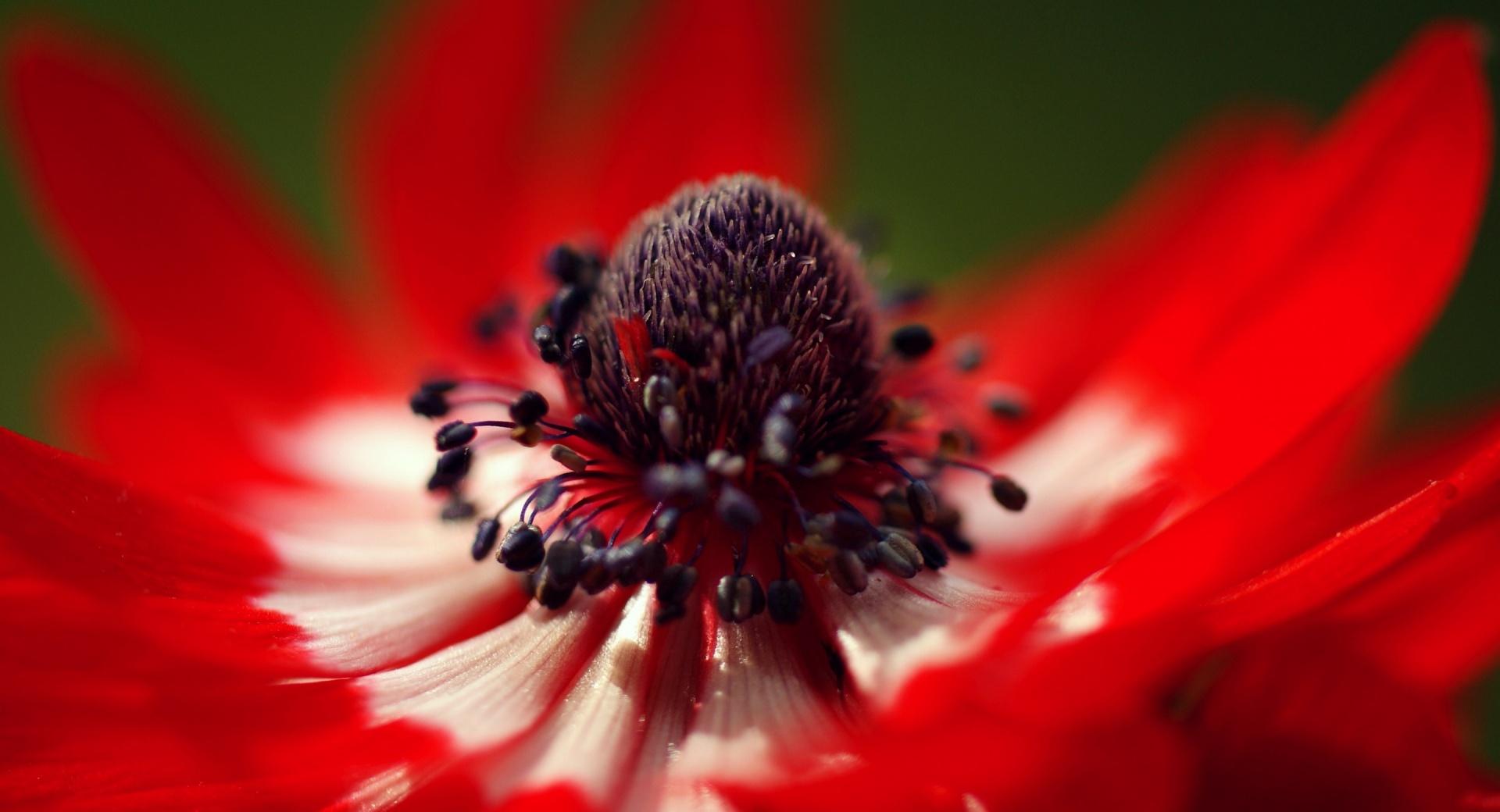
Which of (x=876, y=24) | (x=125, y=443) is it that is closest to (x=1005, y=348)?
(x=125, y=443)

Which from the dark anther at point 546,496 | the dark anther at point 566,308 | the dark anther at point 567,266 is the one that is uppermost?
the dark anther at point 567,266

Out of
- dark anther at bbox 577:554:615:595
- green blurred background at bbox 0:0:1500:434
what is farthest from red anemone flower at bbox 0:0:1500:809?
green blurred background at bbox 0:0:1500:434

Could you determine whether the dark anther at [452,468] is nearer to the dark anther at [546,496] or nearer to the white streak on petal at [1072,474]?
the dark anther at [546,496]

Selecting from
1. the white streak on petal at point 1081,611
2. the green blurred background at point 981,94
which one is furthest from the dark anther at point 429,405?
the green blurred background at point 981,94

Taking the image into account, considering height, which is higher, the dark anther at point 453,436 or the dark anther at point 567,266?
the dark anther at point 567,266

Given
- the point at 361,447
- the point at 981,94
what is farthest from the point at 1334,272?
the point at 981,94

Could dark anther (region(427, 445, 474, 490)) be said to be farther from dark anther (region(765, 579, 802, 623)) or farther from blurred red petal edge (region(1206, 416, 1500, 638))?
blurred red petal edge (region(1206, 416, 1500, 638))
